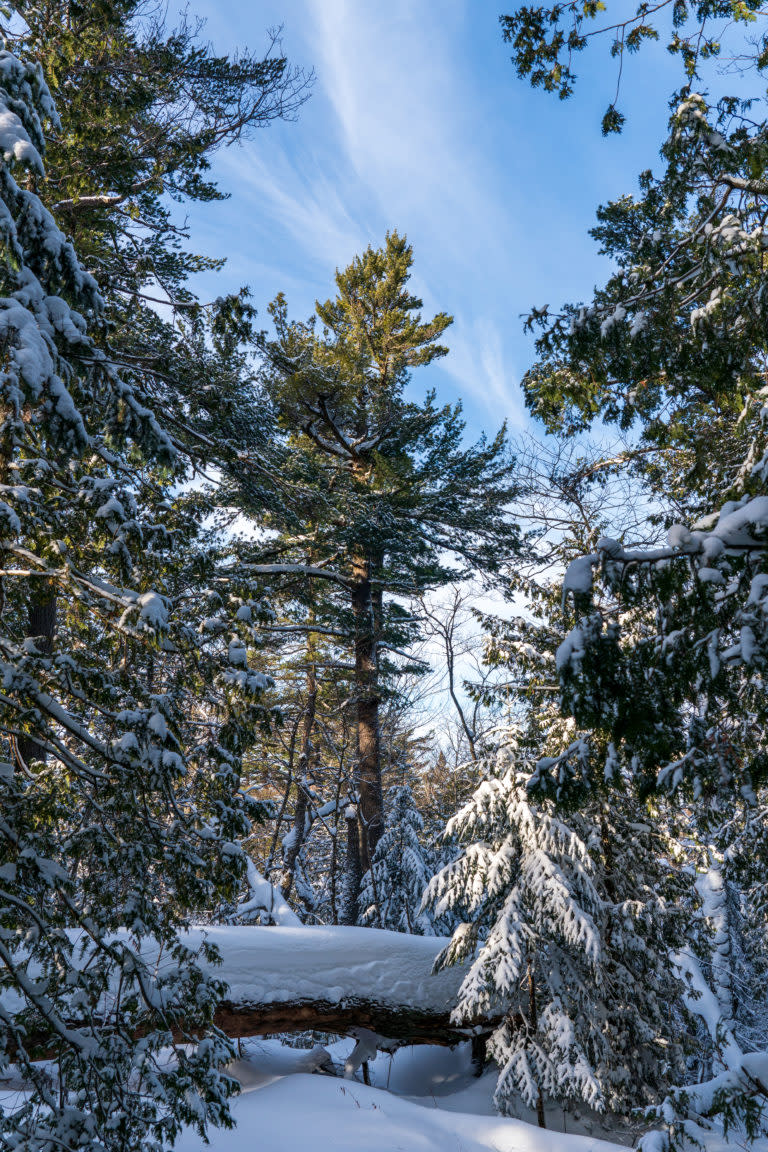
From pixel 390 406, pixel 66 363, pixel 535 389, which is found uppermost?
pixel 390 406

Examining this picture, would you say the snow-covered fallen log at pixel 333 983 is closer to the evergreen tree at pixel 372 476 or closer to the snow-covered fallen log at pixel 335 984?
the snow-covered fallen log at pixel 335 984

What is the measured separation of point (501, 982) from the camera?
6.02 metres

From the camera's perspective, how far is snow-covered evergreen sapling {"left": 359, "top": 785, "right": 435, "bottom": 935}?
1198 centimetres

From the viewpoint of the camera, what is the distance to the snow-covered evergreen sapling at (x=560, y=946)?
6.21 m

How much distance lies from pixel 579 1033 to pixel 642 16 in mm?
8671

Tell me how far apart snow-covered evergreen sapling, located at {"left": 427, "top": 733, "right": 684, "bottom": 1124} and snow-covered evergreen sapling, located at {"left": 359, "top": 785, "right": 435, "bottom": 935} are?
475 centimetres

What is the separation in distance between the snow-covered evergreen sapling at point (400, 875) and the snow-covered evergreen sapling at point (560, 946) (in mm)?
4747

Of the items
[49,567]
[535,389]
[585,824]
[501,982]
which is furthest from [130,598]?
[585,824]

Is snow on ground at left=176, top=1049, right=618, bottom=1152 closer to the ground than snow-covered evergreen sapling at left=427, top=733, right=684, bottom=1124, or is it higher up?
closer to the ground

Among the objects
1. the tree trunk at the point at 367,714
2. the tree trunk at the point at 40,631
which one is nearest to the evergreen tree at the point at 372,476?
the tree trunk at the point at 367,714

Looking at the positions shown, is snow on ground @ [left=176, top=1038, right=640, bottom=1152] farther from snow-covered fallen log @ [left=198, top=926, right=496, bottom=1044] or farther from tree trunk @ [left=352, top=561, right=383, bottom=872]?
tree trunk @ [left=352, top=561, right=383, bottom=872]

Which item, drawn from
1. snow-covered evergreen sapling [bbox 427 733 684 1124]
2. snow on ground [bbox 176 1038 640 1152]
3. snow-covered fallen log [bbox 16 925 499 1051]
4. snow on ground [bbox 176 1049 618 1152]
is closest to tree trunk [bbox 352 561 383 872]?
snow-covered fallen log [bbox 16 925 499 1051]

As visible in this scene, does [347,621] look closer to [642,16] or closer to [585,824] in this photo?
[585,824]

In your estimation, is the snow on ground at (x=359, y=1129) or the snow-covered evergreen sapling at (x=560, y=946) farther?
the snow-covered evergreen sapling at (x=560, y=946)
